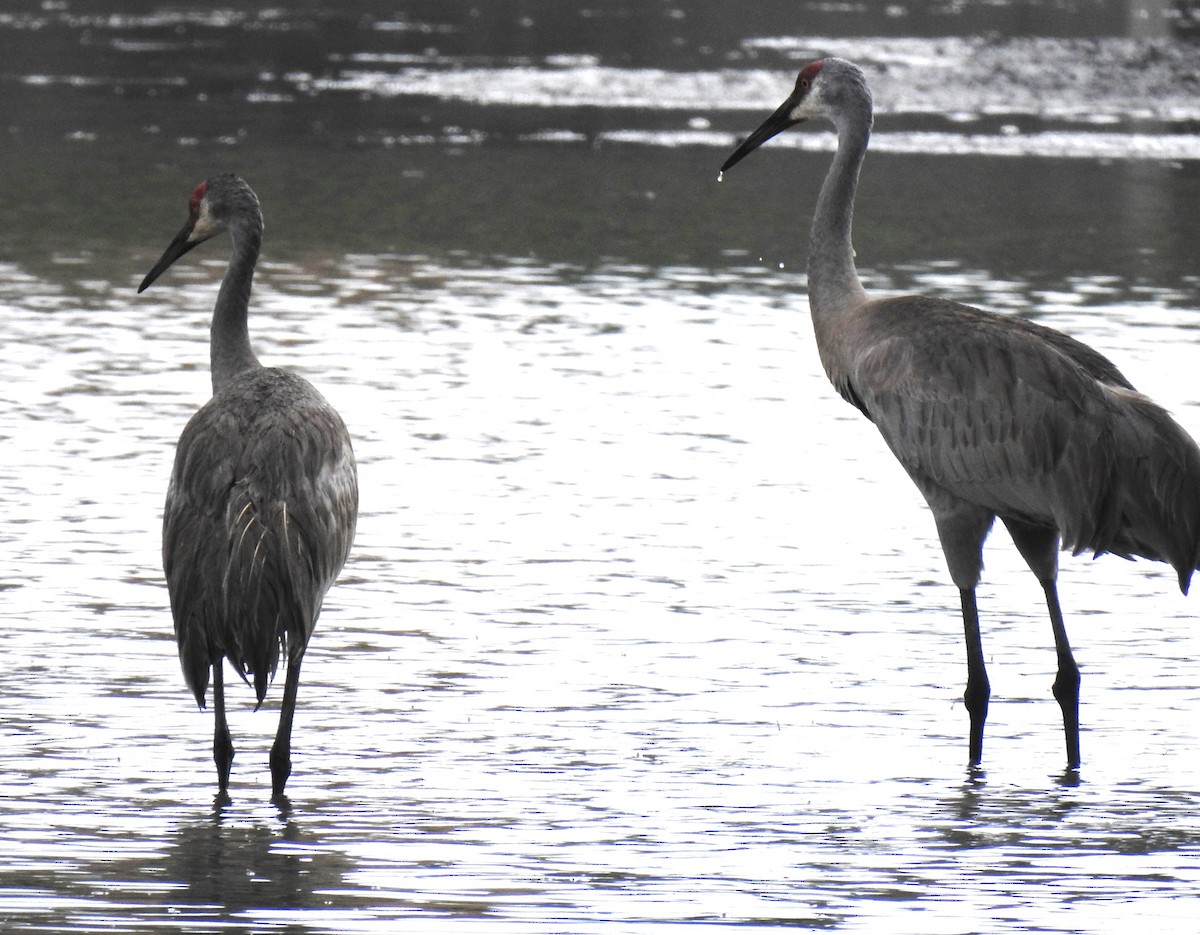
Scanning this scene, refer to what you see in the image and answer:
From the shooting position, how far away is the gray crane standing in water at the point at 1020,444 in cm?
675

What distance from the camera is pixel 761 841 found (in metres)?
6.00

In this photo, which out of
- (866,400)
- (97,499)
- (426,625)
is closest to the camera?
(866,400)

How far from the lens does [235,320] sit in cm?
751

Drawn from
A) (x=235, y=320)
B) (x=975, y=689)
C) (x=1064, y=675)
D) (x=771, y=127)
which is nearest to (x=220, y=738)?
(x=235, y=320)

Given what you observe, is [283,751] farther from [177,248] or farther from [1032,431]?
[177,248]

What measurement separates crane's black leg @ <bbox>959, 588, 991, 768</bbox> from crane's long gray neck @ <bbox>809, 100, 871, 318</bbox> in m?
1.21

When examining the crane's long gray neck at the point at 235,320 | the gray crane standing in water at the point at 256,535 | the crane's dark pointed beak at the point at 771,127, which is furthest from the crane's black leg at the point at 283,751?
the crane's dark pointed beak at the point at 771,127

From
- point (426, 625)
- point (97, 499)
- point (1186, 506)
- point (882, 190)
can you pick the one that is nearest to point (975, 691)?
point (1186, 506)

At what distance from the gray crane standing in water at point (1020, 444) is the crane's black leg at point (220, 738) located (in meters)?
2.17

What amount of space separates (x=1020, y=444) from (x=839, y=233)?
4.17ft

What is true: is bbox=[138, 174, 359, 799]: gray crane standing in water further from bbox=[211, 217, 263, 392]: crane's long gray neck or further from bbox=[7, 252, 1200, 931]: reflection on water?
bbox=[211, 217, 263, 392]: crane's long gray neck

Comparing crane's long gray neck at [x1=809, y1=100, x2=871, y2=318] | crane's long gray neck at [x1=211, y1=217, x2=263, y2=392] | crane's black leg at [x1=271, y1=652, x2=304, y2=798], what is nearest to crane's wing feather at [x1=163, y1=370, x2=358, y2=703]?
crane's black leg at [x1=271, y1=652, x2=304, y2=798]

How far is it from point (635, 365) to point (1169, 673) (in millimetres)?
5128

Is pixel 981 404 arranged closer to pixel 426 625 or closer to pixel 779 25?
pixel 426 625
